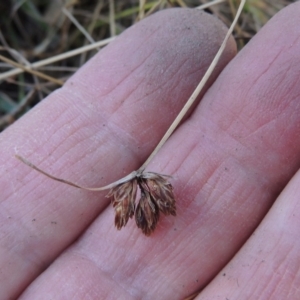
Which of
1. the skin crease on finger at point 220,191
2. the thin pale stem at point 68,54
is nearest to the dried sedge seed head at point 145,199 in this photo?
the skin crease on finger at point 220,191

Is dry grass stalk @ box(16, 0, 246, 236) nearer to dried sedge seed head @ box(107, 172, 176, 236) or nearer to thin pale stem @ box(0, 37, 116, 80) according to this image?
dried sedge seed head @ box(107, 172, 176, 236)

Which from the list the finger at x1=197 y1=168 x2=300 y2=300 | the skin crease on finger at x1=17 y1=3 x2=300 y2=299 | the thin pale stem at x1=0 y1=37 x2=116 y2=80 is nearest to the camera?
the finger at x1=197 y1=168 x2=300 y2=300

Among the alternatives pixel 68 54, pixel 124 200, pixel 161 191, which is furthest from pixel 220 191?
pixel 68 54

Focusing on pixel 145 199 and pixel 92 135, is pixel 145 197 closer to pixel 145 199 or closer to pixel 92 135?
pixel 145 199

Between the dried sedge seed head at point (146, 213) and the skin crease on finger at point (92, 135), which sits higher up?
the skin crease on finger at point (92, 135)

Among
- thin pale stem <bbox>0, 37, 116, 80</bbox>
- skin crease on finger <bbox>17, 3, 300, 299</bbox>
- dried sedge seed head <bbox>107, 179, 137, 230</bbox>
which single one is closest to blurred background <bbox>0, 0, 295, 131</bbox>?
thin pale stem <bbox>0, 37, 116, 80</bbox>

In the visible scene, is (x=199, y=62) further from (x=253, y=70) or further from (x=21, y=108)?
(x=21, y=108)

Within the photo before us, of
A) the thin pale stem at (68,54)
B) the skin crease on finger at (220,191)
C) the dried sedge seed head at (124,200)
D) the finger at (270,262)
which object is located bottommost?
the finger at (270,262)

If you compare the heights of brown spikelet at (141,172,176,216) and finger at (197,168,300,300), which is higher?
brown spikelet at (141,172,176,216)

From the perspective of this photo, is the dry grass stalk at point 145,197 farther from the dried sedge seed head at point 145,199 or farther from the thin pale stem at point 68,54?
the thin pale stem at point 68,54
